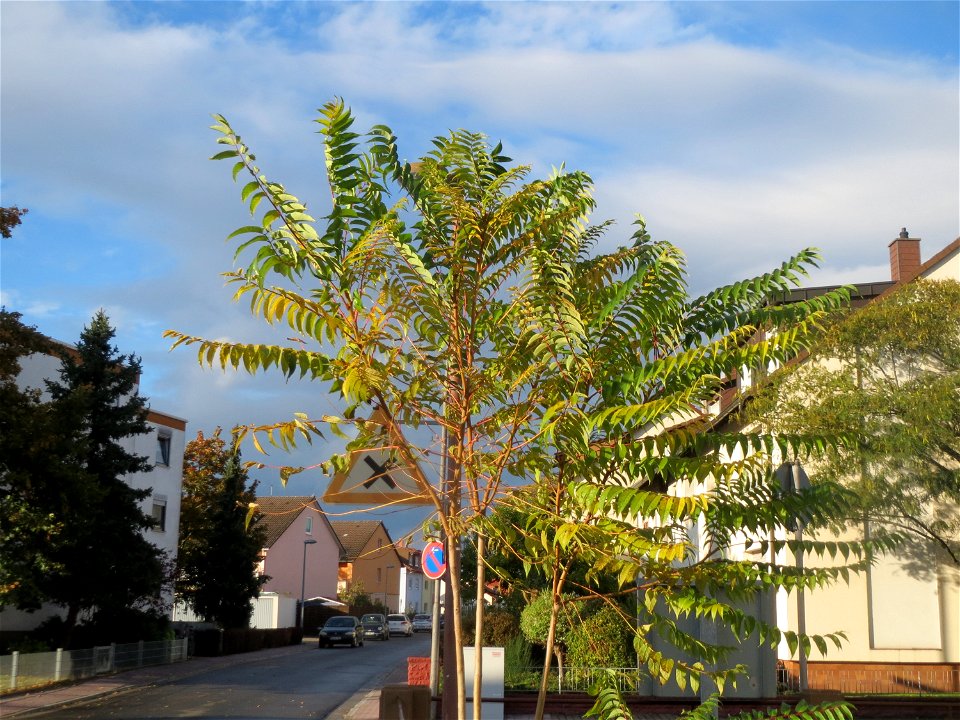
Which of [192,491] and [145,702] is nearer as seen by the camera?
[145,702]

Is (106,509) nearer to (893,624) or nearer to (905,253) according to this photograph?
(893,624)

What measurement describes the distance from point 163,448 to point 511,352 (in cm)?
4083

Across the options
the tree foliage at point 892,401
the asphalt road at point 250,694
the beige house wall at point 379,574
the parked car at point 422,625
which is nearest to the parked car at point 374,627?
the beige house wall at point 379,574

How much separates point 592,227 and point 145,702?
2091 cm

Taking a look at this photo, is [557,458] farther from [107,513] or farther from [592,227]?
[107,513]

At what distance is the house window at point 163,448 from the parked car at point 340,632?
13.9 meters

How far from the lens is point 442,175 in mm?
4504

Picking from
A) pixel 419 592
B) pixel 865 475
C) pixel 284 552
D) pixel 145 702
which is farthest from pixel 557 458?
pixel 419 592

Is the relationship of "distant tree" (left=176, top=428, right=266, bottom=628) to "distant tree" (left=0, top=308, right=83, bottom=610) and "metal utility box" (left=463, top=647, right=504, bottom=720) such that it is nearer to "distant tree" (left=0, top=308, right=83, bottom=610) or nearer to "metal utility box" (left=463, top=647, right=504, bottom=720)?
"distant tree" (left=0, top=308, right=83, bottom=610)

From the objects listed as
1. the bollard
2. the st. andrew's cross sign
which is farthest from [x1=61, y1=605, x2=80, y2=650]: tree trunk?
the st. andrew's cross sign

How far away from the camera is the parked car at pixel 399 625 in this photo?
233ft

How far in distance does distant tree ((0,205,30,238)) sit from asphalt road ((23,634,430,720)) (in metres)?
10.1

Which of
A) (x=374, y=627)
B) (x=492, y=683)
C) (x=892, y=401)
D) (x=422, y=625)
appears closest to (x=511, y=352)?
(x=492, y=683)

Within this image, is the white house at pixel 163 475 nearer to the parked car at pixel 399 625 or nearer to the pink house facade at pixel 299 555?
the pink house facade at pixel 299 555
